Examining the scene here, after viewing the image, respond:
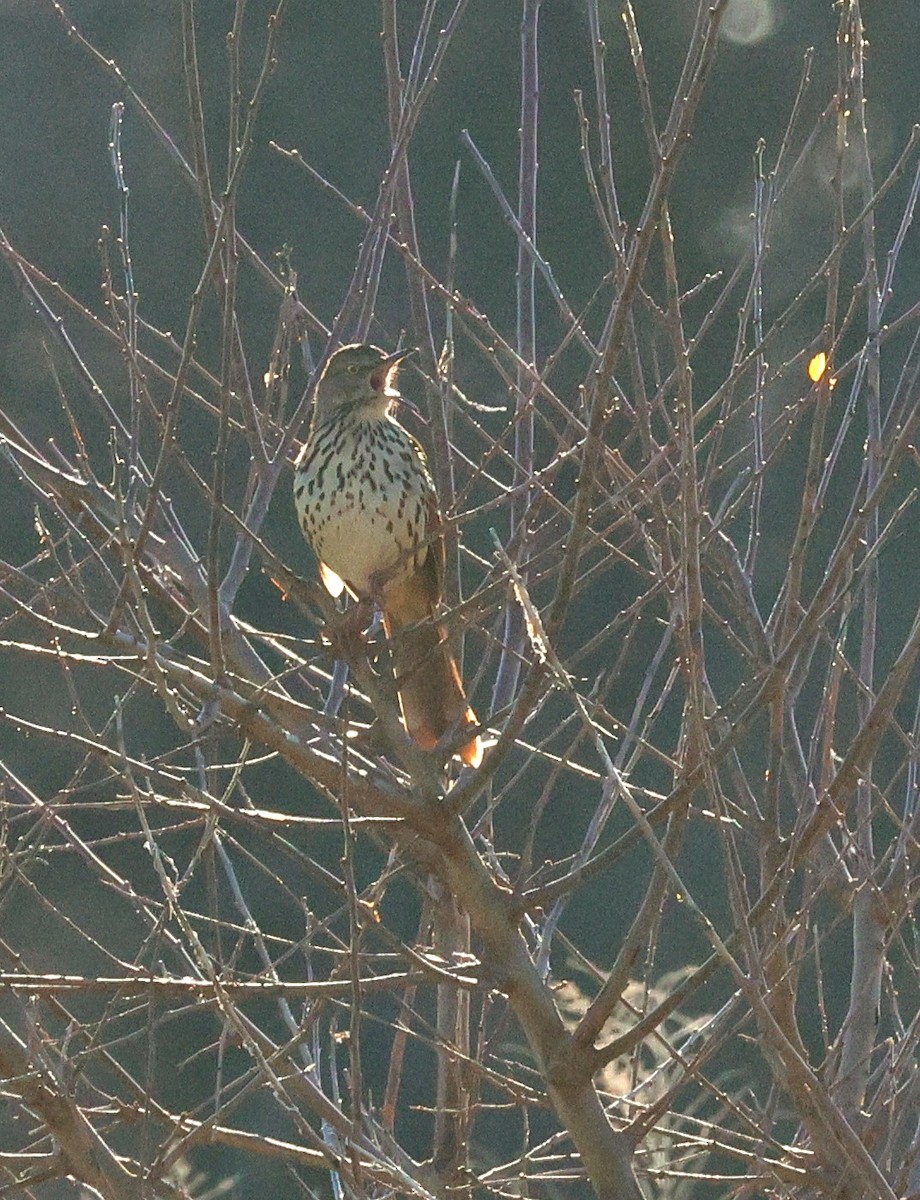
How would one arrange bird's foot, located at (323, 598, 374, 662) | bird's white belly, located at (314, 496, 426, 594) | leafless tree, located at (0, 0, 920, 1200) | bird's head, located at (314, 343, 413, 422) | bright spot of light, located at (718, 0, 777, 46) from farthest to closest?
bright spot of light, located at (718, 0, 777, 46), bird's head, located at (314, 343, 413, 422), bird's white belly, located at (314, 496, 426, 594), bird's foot, located at (323, 598, 374, 662), leafless tree, located at (0, 0, 920, 1200)

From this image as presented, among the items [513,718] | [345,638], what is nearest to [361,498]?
[345,638]

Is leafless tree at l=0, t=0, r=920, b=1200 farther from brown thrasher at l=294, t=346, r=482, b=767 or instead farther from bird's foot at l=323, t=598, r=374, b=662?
brown thrasher at l=294, t=346, r=482, b=767

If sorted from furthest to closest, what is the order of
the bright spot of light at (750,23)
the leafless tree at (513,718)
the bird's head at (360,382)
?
the bright spot of light at (750,23) < the bird's head at (360,382) < the leafless tree at (513,718)

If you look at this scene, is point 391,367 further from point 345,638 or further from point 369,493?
point 345,638

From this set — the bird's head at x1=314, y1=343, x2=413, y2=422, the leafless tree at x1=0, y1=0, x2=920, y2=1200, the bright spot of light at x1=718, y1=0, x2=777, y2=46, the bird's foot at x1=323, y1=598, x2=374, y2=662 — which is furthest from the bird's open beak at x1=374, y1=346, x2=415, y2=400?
the bright spot of light at x1=718, y1=0, x2=777, y2=46

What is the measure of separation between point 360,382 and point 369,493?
12.6 inches

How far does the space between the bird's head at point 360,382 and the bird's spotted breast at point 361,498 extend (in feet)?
0.22

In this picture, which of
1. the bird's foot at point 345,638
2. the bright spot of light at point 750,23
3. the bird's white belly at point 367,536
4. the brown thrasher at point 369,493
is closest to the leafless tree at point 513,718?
the bird's foot at point 345,638

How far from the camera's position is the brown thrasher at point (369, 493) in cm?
362

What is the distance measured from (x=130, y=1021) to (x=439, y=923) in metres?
4.17

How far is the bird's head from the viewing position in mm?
3768

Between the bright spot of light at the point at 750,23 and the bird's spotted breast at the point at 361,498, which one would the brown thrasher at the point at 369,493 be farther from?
the bright spot of light at the point at 750,23

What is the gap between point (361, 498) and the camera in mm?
3604

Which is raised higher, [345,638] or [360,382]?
[360,382]
